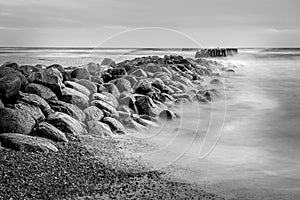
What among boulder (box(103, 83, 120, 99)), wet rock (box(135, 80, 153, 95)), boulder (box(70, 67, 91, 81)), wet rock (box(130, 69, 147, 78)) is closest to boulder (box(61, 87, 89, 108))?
boulder (box(103, 83, 120, 99))

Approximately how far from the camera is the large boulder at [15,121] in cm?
414

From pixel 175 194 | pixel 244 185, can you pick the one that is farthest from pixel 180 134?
pixel 175 194

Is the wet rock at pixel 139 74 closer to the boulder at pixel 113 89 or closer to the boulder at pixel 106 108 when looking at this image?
the boulder at pixel 113 89

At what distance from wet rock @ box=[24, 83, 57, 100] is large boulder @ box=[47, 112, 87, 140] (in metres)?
0.53

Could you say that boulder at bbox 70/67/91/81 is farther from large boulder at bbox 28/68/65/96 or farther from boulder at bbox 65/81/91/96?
large boulder at bbox 28/68/65/96

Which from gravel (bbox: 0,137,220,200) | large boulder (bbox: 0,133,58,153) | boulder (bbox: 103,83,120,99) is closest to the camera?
gravel (bbox: 0,137,220,200)

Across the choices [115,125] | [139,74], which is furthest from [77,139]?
[139,74]

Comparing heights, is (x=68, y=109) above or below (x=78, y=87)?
below

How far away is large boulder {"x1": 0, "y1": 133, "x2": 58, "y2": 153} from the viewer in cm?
387

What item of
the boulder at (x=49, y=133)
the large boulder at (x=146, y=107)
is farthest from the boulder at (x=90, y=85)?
the boulder at (x=49, y=133)

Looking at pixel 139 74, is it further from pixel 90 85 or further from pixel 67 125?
pixel 67 125

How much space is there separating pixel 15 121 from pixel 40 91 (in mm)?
1007

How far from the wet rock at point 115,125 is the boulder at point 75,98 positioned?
47 cm

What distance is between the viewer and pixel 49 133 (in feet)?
14.0
